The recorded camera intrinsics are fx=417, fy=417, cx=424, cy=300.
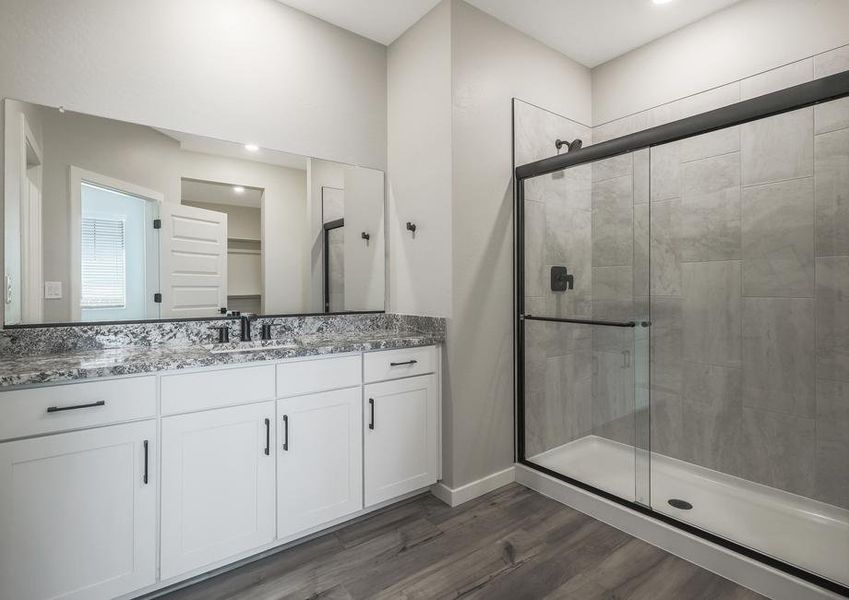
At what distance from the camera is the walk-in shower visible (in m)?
1.82

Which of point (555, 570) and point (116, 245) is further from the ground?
point (116, 245)

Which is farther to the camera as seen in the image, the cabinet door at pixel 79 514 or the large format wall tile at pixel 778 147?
the large format wall tile at pixel 778 147

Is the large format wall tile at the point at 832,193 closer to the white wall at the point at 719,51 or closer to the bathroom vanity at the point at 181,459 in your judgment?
the white wall at the point at 719,51

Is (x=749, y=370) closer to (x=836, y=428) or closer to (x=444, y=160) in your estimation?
(x=836, y=428)

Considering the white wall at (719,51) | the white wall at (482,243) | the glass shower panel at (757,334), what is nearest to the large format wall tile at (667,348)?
the glass shower panel at (757,334)

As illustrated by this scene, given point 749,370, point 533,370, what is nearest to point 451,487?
point 533,370

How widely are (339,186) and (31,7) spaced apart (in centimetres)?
148

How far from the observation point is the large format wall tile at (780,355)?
1.98m

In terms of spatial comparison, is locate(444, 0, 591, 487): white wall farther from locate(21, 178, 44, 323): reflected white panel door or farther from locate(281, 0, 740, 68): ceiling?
locate(21, 178, 44, 323): reflected white panel door

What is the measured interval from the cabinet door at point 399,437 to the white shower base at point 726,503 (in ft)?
2.38

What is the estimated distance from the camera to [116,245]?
188 centimetres

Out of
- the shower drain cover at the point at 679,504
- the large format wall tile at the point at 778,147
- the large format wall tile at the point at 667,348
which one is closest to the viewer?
the large format wall tile at the point at 778,147

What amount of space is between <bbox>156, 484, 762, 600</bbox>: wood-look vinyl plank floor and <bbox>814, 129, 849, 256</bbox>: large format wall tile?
1500mm

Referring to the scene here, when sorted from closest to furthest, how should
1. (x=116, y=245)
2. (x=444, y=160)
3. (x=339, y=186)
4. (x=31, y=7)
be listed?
1. (x=31, y=7)
2. (x=116, y=245)
3. (x=444, y=160)
4. (x=339, y=186)
